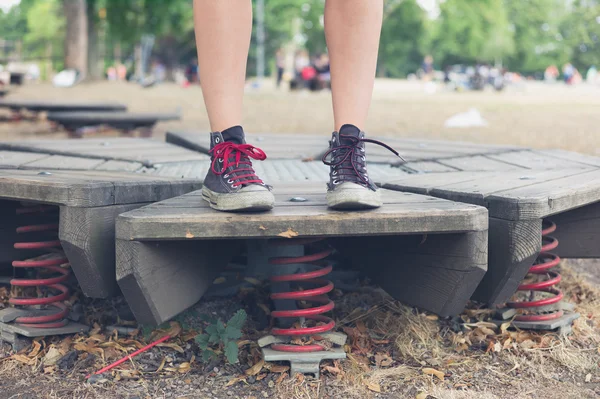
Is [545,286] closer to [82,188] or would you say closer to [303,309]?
[303,309]

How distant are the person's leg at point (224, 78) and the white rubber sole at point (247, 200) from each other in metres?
0.09

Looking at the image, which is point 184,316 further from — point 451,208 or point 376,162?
point 376,162

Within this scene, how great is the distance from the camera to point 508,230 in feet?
8.05

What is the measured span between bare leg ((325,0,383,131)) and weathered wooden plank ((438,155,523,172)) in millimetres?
1176

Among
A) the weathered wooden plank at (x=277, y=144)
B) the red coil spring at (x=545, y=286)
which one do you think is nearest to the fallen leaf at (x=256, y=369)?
the red coil spring at (x=545, y=286)

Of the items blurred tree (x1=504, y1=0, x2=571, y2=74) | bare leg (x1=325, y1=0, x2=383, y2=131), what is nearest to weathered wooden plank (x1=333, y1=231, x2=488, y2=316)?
bare leg (x1=325, y1=0, x2=383, y2=131)

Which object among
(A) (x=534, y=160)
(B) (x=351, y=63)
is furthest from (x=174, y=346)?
(A) (x=534, y=160)

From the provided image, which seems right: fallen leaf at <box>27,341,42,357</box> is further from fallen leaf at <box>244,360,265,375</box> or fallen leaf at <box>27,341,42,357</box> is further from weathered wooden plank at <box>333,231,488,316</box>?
weathered wooden plank at <box>333,231,488,316</box>

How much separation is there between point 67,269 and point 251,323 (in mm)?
759

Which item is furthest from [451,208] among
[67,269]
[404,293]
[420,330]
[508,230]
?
[67,269]

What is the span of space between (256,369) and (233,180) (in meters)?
0.64

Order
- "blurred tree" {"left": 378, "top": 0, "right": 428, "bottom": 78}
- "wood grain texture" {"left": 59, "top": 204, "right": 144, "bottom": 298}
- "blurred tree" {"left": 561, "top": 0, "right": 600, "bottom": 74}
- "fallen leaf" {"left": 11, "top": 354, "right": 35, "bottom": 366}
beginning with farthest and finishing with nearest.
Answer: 1. "blurred tree" {"left": 561, "top": 0, "right": 600, "bottom": 74}
2. "blurred tree" {"left": 378, "top": 0, "right": 428, "bottom": 78}
3. "fallen leaf" {"left": 11, "top": 354, "right": 35, "bottom": 366}
4. "wood grain texture" {"left": 59, "top": 204, "right": 144, "bottom": 298}

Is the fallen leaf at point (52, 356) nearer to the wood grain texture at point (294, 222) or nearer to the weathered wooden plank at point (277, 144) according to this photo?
the wood grain texture at point (294, 222)

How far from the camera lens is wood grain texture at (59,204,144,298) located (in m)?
2.33
